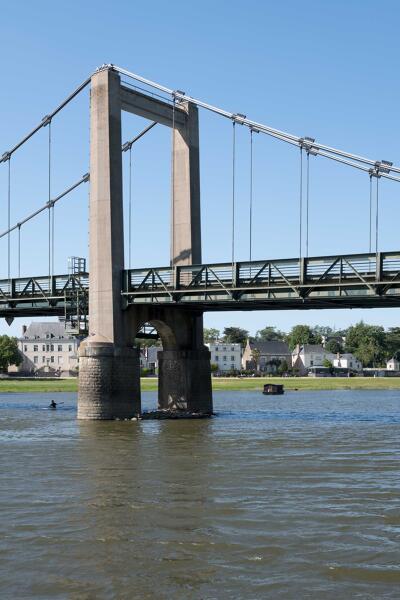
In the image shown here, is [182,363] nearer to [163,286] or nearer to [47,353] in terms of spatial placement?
[163,286]

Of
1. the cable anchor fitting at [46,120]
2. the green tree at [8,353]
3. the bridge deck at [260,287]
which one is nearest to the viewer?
the bridge deck at [260,287]

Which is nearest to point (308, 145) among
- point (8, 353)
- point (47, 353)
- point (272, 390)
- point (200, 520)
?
point (200, 520)

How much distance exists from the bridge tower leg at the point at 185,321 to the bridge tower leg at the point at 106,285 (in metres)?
5.16

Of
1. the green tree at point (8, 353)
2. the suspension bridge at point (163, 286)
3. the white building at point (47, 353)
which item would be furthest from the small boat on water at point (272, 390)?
the white building at point (47, 353)

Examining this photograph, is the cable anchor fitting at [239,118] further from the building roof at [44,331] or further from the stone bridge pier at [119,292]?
the building roof at [44,331]

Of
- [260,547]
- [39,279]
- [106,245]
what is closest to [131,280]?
[106,245]

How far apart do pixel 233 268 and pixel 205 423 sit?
29.4ft

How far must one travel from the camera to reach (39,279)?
6172 cm

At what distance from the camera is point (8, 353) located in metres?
170

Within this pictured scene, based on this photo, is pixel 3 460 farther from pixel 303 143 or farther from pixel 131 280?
pixel 303 143

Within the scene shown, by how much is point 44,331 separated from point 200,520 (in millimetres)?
178018

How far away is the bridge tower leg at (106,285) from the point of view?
168ft

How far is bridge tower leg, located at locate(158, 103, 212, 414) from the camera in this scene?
57375mm

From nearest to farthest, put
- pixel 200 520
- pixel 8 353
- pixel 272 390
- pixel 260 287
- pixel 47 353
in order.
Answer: pixel 200 520 < pixel 260 287 < pixel 272 390 < pixel 8 353 < pixel 47 353
